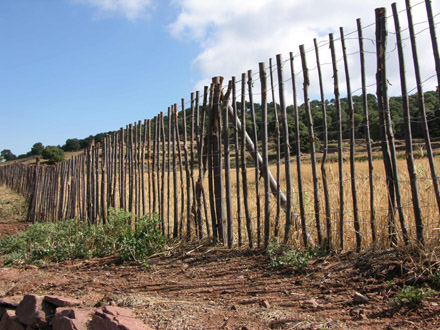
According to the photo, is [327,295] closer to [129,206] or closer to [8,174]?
[129,206]

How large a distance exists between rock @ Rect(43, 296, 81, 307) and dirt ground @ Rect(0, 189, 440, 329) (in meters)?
0.10

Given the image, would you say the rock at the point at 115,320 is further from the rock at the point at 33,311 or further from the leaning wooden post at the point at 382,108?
the leaning wooden post at the point at 382,108

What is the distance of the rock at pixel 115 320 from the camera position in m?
3.04

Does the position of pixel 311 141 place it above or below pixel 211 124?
below

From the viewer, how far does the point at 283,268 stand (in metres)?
4.10

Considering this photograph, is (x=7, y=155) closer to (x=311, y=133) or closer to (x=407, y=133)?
(x=311, y=133)

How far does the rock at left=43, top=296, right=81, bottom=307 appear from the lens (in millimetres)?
3873

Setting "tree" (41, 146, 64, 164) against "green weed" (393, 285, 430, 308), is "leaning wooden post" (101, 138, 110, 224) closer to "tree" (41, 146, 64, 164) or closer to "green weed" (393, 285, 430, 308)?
"green weed" (393, 285, 430, 308)

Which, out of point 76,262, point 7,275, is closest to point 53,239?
point 76,262

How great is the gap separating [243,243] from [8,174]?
24282 mm

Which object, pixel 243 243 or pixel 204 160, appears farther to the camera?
pixel 204 160

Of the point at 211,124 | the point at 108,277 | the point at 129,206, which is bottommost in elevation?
the point at 108,277

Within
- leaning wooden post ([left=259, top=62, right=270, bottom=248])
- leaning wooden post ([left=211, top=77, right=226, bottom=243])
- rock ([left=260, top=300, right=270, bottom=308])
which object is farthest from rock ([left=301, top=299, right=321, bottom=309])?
leaning wooden post ([left=211, top=77, right=226, bottom=243])

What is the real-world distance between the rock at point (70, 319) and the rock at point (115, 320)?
0.34 feet
